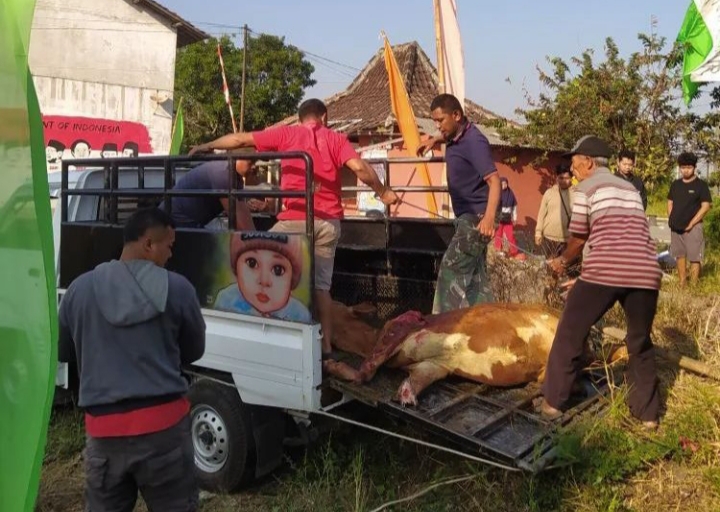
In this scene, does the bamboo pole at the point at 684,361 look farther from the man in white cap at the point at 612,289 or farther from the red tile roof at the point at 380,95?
the red tile roof at the point at 380,95

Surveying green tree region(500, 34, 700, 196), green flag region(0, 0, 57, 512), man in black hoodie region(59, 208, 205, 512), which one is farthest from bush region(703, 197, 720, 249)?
green flag region(0, 0, 57, 512)

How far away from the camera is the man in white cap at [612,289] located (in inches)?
156

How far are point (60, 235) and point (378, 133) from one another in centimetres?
1177

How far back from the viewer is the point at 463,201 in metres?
5.33

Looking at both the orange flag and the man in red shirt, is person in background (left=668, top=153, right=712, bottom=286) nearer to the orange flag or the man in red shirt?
the orange flag

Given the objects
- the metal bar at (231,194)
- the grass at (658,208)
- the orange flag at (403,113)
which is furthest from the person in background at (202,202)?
the grass at (658,208)

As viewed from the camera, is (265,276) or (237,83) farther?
(237,83)

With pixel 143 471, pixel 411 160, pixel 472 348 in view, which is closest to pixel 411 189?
pixel 411 160

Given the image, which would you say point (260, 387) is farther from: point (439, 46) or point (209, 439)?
point (439, 46)

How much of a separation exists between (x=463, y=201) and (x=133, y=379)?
314 centimetres

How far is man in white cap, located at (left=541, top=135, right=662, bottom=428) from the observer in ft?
13.0

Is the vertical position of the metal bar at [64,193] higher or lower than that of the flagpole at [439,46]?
lower

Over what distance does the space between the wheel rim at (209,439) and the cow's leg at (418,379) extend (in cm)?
119

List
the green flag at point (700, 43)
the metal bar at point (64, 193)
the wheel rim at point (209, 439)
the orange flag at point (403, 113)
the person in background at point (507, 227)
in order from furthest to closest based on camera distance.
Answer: the orange flag at point (403, 113) → the green flag at point (700, 43) → the person in background at point (507, 227) → the metal bar at point (64, 193) → the wheel rim at point (209, 439)
